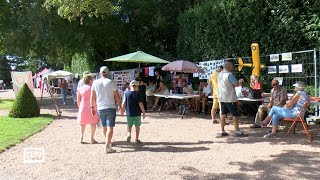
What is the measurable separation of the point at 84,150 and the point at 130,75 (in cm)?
1028

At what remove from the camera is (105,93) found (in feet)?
23.0

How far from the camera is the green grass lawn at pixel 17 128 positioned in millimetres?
8181

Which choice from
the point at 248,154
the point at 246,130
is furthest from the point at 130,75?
the point at 248,154

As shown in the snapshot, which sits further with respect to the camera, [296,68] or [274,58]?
[274,58]

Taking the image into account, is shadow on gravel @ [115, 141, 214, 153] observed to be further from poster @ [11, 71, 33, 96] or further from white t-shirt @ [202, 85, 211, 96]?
poster @ [11, 71, 33, 96]

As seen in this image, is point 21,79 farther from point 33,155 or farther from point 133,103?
point 133,103

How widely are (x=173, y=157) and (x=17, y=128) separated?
557cm

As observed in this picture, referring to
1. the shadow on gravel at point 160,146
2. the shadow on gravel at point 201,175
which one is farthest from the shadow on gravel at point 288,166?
the shadow on gravel at point 160,146

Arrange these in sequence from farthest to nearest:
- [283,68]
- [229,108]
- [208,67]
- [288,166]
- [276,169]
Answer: [208,67]
[283,68]
[229,108]
[288,166]
[276,169]

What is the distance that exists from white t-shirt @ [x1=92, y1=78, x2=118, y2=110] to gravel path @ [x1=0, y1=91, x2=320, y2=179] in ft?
3.12

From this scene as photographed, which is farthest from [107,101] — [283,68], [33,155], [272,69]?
[272,69]

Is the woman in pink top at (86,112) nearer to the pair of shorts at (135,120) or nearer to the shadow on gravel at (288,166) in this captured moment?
the pair of shorts at (135,120)

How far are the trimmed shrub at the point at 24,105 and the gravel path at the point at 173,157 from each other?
3573mm

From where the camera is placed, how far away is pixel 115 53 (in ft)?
77.2
